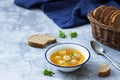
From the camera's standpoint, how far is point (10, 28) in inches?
51.3

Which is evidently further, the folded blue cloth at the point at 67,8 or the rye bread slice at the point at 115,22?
the folded blue cloth at the point at 67,8

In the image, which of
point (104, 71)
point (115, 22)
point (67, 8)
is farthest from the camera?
point (67, 8)

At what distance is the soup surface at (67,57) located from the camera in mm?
962

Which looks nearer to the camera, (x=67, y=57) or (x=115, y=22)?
(x=67, y=57)

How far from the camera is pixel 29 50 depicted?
1.11m

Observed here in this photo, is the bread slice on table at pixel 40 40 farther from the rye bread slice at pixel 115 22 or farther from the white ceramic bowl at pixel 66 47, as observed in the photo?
the rye bread slice at pixel 115 22

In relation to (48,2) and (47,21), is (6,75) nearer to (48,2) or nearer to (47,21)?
(47,21)

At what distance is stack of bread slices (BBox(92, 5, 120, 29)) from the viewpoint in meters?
1.09

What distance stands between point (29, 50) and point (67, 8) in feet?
1.37

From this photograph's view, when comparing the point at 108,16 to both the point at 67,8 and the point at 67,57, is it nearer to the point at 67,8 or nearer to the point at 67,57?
the point at 67,57

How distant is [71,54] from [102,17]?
217 millimetres

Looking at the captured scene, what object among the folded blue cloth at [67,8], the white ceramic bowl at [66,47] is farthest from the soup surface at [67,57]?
the folded blue cloth at [67,8]

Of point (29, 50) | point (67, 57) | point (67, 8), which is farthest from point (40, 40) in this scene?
point (67, 8)

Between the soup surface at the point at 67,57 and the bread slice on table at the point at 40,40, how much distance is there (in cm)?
12
